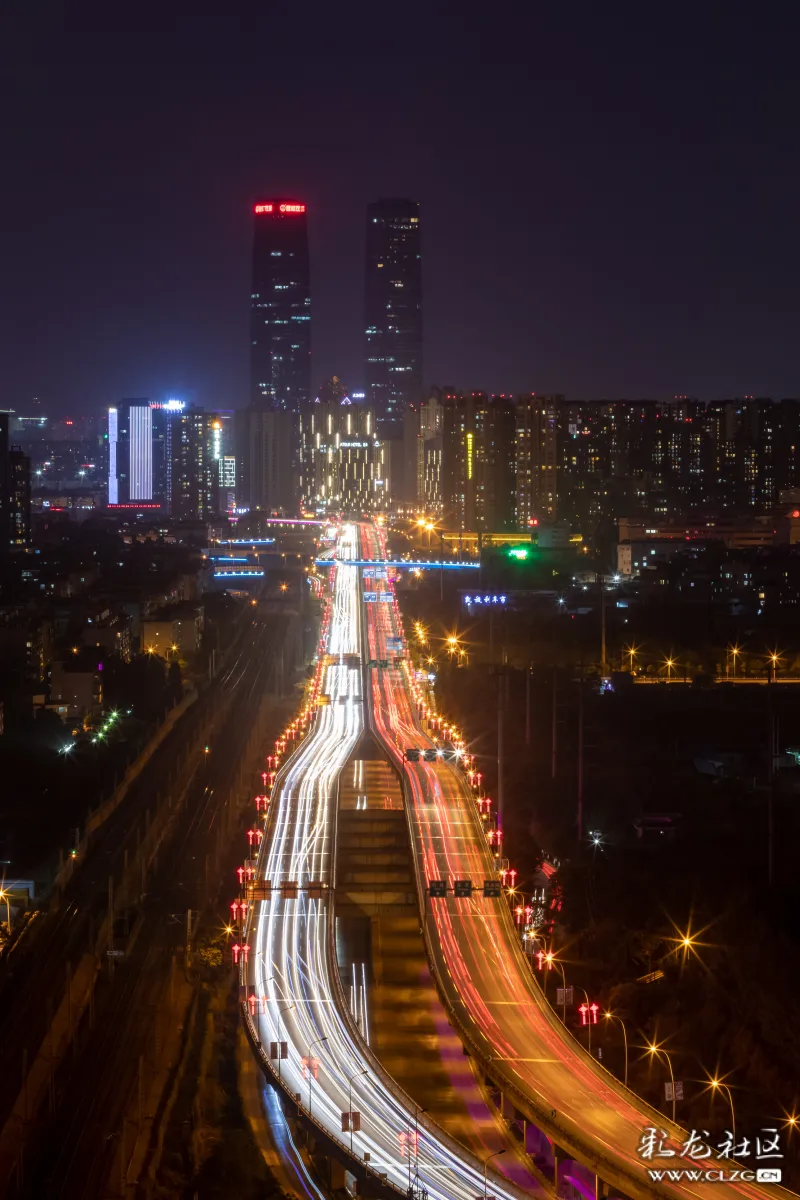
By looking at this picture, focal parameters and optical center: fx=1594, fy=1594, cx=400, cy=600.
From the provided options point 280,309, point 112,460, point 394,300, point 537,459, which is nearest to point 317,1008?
point 537,459

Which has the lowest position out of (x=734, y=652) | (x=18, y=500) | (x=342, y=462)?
(x=734, y=652)

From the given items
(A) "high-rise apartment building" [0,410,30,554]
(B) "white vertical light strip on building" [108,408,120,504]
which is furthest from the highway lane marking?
(B) "white vertical light strip on building" [108,408,120,504]

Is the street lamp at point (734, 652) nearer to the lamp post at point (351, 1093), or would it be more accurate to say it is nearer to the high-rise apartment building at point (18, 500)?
the lamp post at point (351, 1093)

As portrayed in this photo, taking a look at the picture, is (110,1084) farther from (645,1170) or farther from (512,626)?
(512,626)

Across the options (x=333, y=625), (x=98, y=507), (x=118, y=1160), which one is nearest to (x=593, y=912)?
(x=118, y=1160)

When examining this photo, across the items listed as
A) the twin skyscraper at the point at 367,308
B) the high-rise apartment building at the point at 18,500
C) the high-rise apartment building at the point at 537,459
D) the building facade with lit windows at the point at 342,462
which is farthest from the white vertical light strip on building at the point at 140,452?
the high-rise apartment building at the point at 537,459

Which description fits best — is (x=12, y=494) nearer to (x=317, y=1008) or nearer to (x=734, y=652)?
(x=734, y=652)
